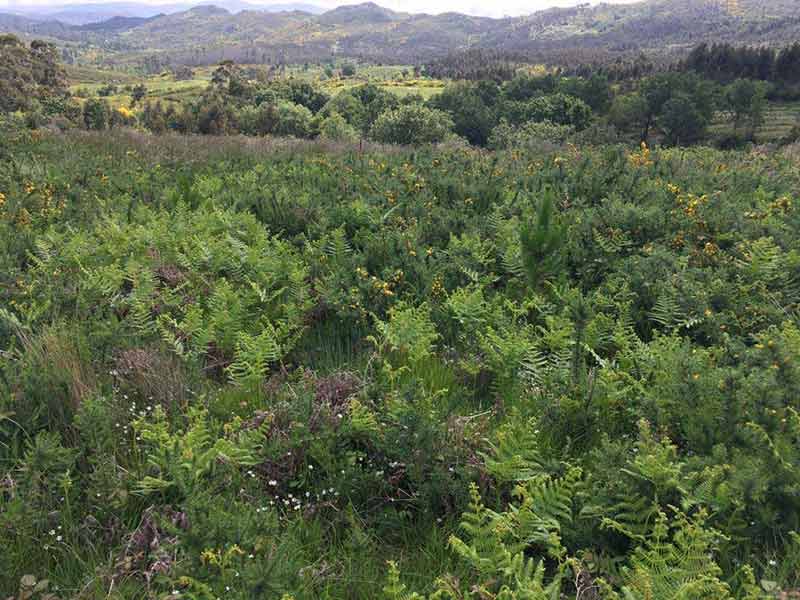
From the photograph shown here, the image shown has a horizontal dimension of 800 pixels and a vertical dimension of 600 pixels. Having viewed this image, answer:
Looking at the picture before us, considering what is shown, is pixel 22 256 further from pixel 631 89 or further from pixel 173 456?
pixel 631 89

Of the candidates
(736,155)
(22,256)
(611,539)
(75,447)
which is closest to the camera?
(611,539)

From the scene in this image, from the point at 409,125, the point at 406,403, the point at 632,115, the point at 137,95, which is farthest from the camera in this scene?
the point at 137,95

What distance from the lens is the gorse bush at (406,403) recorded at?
217 cm

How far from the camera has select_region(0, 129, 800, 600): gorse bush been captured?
7.11 feet

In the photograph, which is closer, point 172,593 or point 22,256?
point 172,593

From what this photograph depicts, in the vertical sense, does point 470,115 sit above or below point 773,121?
above

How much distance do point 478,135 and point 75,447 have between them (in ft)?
286

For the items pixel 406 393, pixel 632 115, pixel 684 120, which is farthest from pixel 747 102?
pixel 406 393

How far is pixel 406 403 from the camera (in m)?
2.80

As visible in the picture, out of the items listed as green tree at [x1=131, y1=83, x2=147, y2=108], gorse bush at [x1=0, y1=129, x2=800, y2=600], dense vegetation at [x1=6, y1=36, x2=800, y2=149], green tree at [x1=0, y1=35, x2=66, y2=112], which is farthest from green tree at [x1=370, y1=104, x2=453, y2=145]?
gorse bush at [x1=0, y1=129, x2=800, y2=600]

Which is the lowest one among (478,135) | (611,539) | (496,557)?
(478,135)

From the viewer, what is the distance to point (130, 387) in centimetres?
327

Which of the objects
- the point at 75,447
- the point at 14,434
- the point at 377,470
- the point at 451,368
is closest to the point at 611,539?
the point at 377,470

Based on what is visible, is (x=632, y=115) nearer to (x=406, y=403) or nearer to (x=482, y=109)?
(x=482, y=109)
